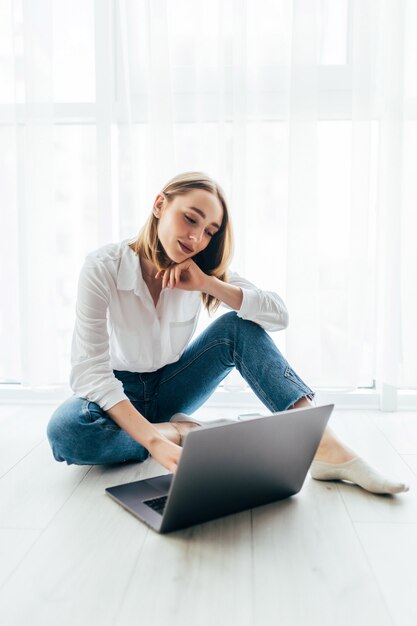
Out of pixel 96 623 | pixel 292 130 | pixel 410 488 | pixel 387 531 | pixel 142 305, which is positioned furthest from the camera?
pixel 292 130

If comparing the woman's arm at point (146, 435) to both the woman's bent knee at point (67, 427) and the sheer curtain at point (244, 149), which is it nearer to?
the woman's bent knee at point (67, 427)

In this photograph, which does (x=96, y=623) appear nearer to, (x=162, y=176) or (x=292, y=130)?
(x=162, y=176)

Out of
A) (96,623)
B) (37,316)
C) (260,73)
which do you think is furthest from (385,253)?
(96,623)

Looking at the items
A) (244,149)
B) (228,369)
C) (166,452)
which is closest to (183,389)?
(228,369)

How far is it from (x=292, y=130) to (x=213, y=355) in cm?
94

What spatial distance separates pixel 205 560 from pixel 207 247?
2.69 ft

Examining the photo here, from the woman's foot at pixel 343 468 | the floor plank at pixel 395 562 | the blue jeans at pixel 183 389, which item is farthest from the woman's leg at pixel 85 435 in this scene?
the floor plank at pixel 395 562

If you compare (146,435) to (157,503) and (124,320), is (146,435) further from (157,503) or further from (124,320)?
(124,320)

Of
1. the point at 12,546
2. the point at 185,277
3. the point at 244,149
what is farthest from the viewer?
the point at 244,149

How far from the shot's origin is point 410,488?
58.4 inches

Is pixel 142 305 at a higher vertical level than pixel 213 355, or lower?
higher

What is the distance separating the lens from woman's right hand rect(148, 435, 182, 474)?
1301 millimetres

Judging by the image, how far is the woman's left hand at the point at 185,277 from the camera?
152 centimetres

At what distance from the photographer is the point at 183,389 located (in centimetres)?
169
